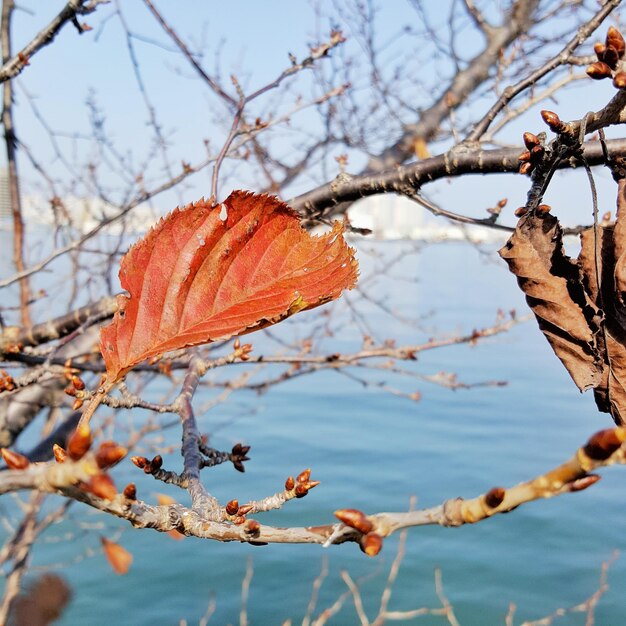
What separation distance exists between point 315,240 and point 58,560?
767 cm

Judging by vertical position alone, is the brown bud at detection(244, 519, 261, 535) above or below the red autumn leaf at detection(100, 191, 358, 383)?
below

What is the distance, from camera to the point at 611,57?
29.9 inches

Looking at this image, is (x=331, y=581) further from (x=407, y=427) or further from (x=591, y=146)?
(x=591, y=146)

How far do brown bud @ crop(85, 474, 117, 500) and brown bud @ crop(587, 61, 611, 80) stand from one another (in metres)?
0.70

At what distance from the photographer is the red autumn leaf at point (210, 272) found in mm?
756

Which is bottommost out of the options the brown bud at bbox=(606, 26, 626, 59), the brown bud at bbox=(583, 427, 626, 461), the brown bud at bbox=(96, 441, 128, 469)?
the brown bud at bbox=(583, 427, 626, 461)

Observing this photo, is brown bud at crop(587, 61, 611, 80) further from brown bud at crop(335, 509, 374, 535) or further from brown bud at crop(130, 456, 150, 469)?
brown bud at crop(130, 456, 150, 469)

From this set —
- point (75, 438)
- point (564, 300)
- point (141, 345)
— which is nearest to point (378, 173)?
point (564, 300)

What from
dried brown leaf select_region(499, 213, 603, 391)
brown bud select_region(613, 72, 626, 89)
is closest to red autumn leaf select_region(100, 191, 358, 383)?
dried brown leaf select_region(499, 213, 603, 391)

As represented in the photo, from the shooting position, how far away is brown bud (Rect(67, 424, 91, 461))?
1.43ft

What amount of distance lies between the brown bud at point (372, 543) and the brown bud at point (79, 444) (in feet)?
0.75

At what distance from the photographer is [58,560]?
23.7 feet

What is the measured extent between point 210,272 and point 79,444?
367 millimetres

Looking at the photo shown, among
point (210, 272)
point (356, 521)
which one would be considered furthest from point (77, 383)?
point (356, 521)
